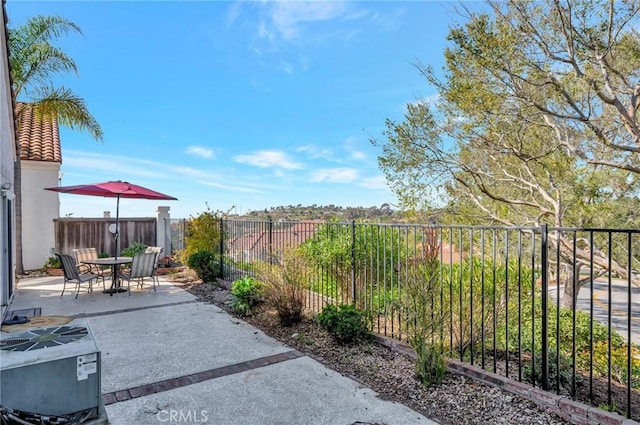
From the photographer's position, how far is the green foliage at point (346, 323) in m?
4.55

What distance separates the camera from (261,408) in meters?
3.11

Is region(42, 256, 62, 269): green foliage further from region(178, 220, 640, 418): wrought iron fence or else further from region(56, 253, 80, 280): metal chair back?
region(178, 220, 640, 418): wrought iron fence

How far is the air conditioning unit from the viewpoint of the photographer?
2012 mm

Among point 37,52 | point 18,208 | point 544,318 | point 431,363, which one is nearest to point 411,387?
point 431,363

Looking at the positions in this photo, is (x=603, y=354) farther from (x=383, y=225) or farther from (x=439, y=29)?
(x=439, y=29)

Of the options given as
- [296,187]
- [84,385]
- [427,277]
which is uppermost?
[296,187]

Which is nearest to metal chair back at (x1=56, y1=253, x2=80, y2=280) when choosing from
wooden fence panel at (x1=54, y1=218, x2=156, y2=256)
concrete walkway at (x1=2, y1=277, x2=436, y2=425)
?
concrete walkway at (x1=2, y1=277, x2=436, y2=425)

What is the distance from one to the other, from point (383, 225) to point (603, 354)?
578 centimetres

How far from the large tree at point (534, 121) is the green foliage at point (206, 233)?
15.9ft

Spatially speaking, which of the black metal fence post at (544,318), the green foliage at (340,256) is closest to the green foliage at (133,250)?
the green foliage at (340,256)

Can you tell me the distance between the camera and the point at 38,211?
34.7 feet

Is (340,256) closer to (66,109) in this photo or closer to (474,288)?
(474,288)

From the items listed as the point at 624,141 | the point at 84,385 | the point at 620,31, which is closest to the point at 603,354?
the point at 624,141

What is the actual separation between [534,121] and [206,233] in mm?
8082
